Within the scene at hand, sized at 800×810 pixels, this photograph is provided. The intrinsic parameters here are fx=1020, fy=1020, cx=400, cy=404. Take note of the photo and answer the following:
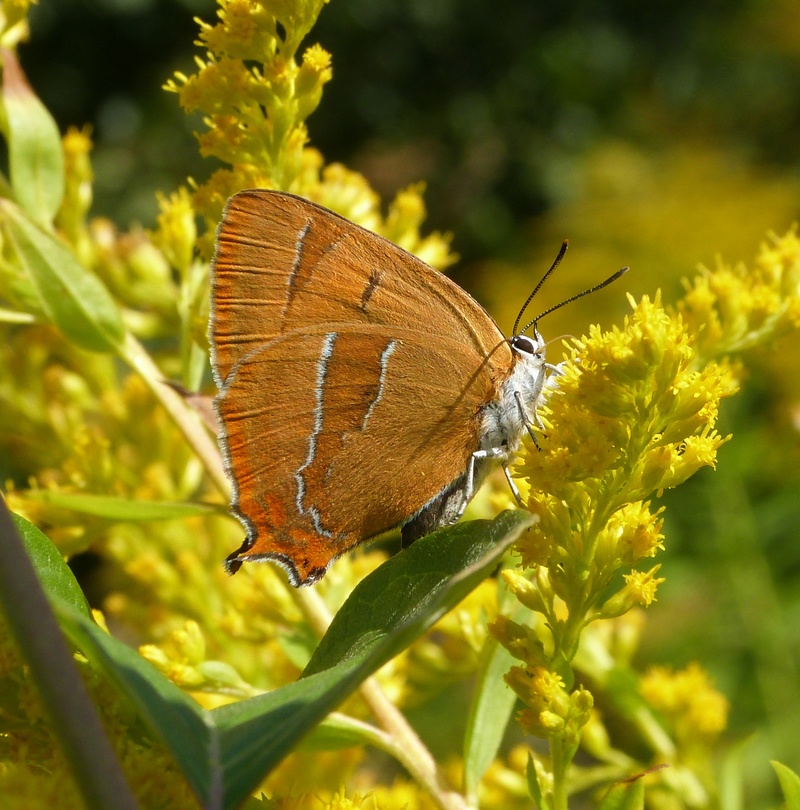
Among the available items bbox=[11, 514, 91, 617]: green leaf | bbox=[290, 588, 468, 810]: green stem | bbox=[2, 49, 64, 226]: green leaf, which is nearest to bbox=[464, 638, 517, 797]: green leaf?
bbox=[290, 588, 468, 810]: green stem

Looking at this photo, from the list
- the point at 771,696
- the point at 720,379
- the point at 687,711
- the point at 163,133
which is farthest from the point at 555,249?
the point at 720,379

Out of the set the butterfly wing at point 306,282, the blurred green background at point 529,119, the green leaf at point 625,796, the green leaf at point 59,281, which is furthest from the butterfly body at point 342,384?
the blurred green background at point 529,119

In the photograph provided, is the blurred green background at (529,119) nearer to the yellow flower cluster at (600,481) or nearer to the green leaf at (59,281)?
the yellow flower cluster at (600,481)

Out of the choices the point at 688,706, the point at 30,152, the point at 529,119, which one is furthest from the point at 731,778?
the point at 529,119

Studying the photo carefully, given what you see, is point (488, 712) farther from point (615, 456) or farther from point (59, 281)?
point (59, 281)

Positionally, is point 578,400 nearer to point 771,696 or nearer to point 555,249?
point 771,696

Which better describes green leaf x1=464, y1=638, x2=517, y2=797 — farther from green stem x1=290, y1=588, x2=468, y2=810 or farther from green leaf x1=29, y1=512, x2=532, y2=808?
green leaf x1=29, y1=512, x2=532, y2=808
